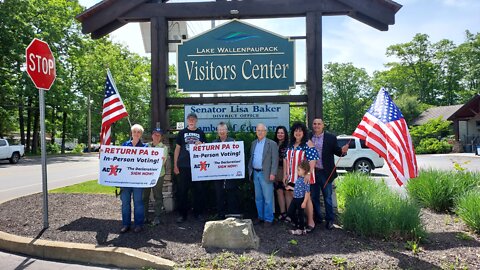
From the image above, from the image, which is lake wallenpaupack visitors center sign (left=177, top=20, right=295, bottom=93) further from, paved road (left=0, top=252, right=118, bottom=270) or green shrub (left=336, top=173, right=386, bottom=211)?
paved road (left=0, top=252, right=118, bottom=270)

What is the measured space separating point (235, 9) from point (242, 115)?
6.63ft

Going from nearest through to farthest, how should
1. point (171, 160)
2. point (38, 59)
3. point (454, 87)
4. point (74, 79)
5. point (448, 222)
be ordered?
1. point (38, 59)
2. point (448, 222)
3. point (171, 160)
4. point (74, 79)
5. point (454, 87)

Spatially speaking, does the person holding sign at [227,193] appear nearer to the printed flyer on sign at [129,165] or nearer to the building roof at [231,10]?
the printed flyer on sign at [129,165]

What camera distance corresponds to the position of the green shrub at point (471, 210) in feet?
18.0

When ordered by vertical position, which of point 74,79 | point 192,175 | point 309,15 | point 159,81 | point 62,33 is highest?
point 62,33

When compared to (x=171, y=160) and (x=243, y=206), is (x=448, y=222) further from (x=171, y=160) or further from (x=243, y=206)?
(x=171, y=160)

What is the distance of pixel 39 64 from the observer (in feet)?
19.0

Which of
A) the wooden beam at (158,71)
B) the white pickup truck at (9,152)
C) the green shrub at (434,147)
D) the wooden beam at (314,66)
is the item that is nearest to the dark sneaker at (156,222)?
the wooden beam at (158,71)

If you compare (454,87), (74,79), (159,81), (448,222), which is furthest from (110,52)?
(454,87)

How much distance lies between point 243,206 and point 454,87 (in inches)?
2630

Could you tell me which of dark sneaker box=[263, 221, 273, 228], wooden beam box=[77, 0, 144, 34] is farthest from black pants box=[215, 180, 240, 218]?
wooden beam box=[77, 0, 144, 34]

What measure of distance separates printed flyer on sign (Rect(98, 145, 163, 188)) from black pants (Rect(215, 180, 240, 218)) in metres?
1.06

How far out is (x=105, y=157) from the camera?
5.96 meters

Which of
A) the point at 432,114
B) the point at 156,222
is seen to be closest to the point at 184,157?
the point at 156,222
